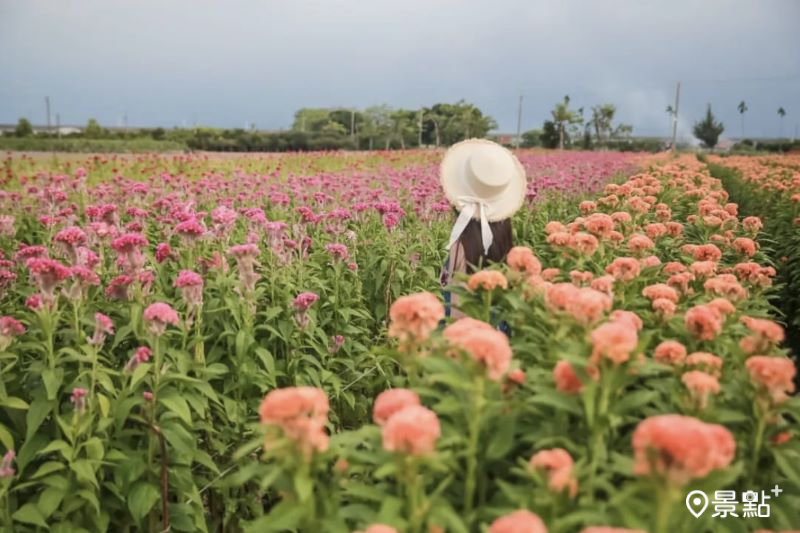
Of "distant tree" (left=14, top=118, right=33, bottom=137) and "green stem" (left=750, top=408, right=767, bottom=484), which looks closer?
"green stem" (left=750, top=408, right=767, bottom=484)

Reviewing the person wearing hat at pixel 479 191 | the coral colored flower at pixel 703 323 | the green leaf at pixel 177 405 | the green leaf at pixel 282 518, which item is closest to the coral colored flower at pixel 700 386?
the coral colored flower at pixel 703 323

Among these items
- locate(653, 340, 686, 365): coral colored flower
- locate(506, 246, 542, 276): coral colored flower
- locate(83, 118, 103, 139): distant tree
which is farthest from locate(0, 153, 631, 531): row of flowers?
locate(83, 118, 103, 139): distant tree

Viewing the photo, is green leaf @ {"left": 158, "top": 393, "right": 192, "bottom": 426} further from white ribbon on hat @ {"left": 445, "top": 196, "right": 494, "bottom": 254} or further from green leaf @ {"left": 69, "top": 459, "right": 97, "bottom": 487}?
white ribbon on hat @ {"left": 445, "top": 196, "right": 494, "bottom": 254}

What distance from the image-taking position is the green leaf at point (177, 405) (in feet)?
9.20

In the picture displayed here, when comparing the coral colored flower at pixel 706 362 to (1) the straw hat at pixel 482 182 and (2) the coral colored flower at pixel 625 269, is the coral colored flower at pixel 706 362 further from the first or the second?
(1) the straw hat at pixel 482 182

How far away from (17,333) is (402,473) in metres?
2.06

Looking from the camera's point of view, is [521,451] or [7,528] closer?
[521,451]

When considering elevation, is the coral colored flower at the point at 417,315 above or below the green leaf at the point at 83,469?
above

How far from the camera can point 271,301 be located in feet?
13.9

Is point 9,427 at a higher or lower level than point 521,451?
lower

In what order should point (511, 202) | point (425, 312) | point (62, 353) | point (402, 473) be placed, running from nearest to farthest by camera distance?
point (402, 473) < point (425, 312) < point (62, 353) < point (511, 202)

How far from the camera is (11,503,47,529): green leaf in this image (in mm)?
2614

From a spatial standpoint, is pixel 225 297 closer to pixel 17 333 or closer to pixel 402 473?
pixel 17 333

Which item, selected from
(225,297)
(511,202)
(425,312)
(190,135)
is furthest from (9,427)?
(190,135)
